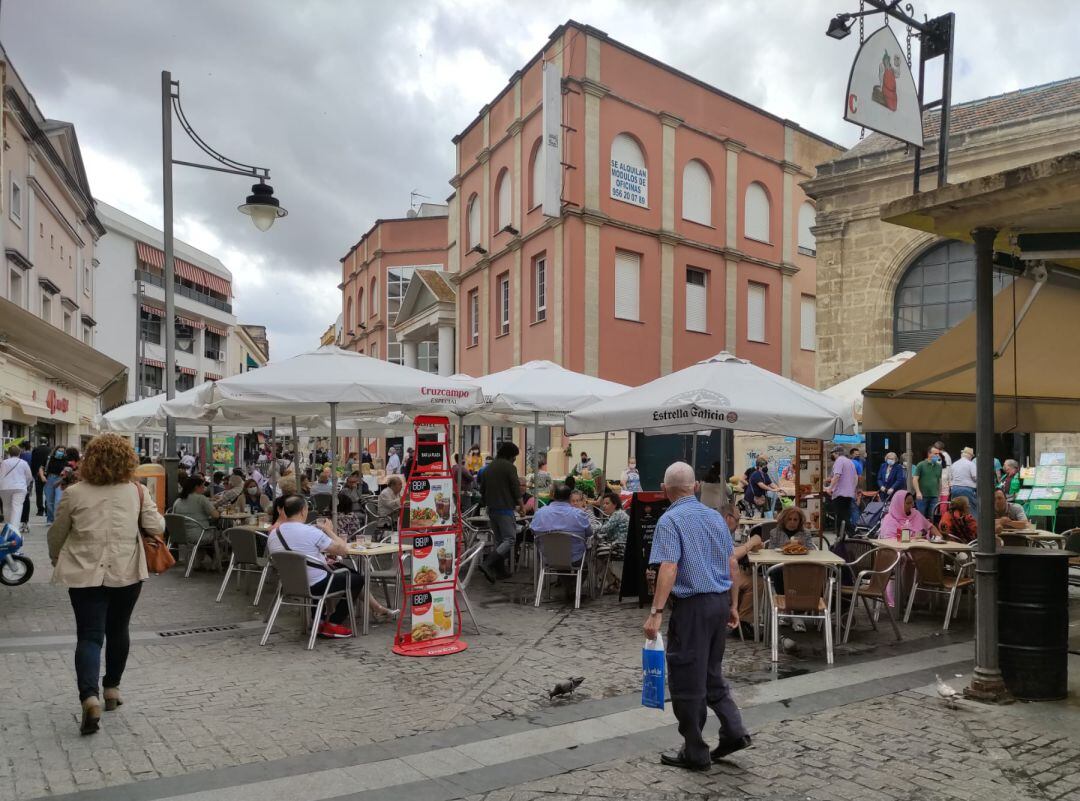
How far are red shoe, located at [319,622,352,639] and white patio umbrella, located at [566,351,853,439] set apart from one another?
11.3 ft

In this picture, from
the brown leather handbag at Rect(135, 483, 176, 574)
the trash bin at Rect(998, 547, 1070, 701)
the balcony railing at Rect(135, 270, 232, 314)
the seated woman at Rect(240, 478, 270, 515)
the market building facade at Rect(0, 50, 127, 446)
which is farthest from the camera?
the balcony railing at Rect(135, 270, 232, 314)

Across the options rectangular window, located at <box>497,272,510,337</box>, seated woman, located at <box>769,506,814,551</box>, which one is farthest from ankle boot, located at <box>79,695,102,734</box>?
rectangular window, located at <box>497,272,510,337</box>

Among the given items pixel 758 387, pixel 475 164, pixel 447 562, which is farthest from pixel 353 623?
pixel 475 164

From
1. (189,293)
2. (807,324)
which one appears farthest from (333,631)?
(189,293)

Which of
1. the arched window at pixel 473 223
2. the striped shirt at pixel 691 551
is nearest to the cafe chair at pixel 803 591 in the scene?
the striped shirt at pixel 691 551

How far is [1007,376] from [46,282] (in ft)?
80.4

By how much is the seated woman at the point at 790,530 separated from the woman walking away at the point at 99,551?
5.38 meters

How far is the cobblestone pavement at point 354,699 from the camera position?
445 cm

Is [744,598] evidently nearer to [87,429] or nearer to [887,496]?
[887,496]

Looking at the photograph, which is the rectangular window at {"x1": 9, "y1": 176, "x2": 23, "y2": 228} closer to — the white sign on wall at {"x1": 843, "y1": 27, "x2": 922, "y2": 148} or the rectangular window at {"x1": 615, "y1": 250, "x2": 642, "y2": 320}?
the rectangular window at {"x1": 615, "y1": 250, "x2": 642, "y2": 320}

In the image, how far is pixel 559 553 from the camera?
8969 millimetres

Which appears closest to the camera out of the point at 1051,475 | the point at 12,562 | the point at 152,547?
the point at 152,547

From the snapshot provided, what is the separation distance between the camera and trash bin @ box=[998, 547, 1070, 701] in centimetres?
569

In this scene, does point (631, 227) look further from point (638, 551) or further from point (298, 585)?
point (298, 585)
